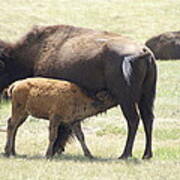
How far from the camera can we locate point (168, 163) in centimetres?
1184

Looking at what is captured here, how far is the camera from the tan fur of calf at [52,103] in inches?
491

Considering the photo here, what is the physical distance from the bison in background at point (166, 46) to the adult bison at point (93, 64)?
819 inches

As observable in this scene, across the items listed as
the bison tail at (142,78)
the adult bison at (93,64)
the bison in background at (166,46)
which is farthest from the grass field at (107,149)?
the bison in background at (166,46)

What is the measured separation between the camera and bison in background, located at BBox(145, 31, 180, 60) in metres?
34.6

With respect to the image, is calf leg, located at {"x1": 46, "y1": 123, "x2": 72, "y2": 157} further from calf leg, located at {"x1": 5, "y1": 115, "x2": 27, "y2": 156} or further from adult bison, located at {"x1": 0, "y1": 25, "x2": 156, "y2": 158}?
calf leg, located at {"x1": 5, "y1": 115, "x2": 27, "y2": 156}

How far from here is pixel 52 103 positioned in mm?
12484

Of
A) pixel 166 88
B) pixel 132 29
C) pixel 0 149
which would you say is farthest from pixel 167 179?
pixel 132 29

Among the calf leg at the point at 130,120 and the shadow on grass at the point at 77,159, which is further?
the calf leg at the point at 130,120

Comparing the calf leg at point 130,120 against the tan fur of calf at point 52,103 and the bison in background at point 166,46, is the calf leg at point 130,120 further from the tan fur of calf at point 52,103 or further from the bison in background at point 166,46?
the bison in background at point 166,46

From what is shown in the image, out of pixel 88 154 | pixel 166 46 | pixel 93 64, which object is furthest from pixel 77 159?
pixel 166 46

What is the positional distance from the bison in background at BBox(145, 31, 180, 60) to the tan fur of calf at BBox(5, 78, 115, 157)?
72.3 ft

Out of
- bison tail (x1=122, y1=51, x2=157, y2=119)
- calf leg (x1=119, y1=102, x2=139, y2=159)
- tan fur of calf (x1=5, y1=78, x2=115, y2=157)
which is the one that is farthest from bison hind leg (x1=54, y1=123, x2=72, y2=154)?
bison tail (x1=122, y1=51, x2=157, y2=119)

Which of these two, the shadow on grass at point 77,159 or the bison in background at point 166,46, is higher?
the shadow on grass at point 77,159

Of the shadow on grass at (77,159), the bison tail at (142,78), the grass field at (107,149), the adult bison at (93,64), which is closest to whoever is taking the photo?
the grass field at (107,149)
